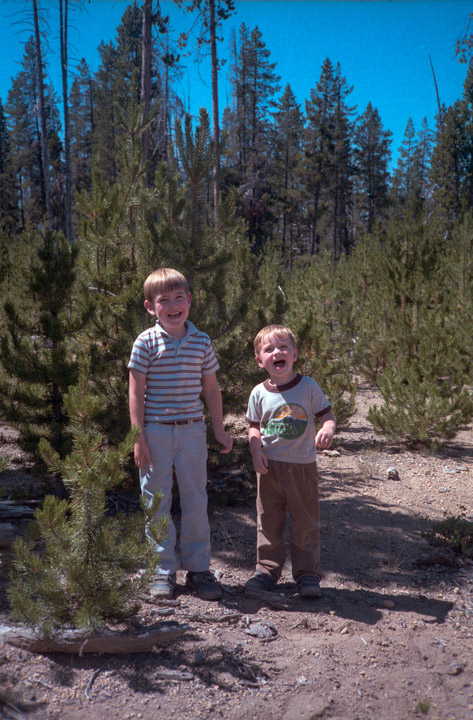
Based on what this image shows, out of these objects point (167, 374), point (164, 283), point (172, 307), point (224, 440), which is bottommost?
point (224, 440)

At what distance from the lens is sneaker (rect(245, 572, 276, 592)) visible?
3191 mm

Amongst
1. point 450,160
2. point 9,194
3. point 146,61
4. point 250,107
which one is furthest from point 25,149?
point 146,61

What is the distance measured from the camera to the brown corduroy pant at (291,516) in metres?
3.19

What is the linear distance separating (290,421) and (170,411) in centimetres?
66

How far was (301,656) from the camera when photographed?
2615mm

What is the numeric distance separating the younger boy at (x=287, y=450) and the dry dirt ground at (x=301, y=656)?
0.80 ft

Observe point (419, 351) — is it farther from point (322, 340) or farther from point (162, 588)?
point (162, 588)

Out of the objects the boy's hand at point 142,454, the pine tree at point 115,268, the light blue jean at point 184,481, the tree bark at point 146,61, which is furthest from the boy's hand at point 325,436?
the tree bark at point 146,61

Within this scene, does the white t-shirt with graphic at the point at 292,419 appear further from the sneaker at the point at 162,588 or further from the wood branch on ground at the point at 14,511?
the wood branch on ground at the point at 14,511

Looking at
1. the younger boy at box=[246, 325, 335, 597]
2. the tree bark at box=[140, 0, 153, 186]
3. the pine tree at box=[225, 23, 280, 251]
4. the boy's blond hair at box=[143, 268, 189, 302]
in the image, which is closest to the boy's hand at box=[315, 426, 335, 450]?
the younger boy at box=[246, 325, 335, 597]

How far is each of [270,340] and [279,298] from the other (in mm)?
1730

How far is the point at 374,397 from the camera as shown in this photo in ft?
30.6

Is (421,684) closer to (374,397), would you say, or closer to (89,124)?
(374,397)

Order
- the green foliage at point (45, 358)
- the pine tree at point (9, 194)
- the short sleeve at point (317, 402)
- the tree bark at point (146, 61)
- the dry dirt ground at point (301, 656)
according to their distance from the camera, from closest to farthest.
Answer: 1. the dry dirt ground at point (301, 656)
2. the short sleeve at point (317, 402)
3. the green foliage at point (45, 358)
4. the tree bark at point (146, 61)
5. the pine tree at point (9, 194)
